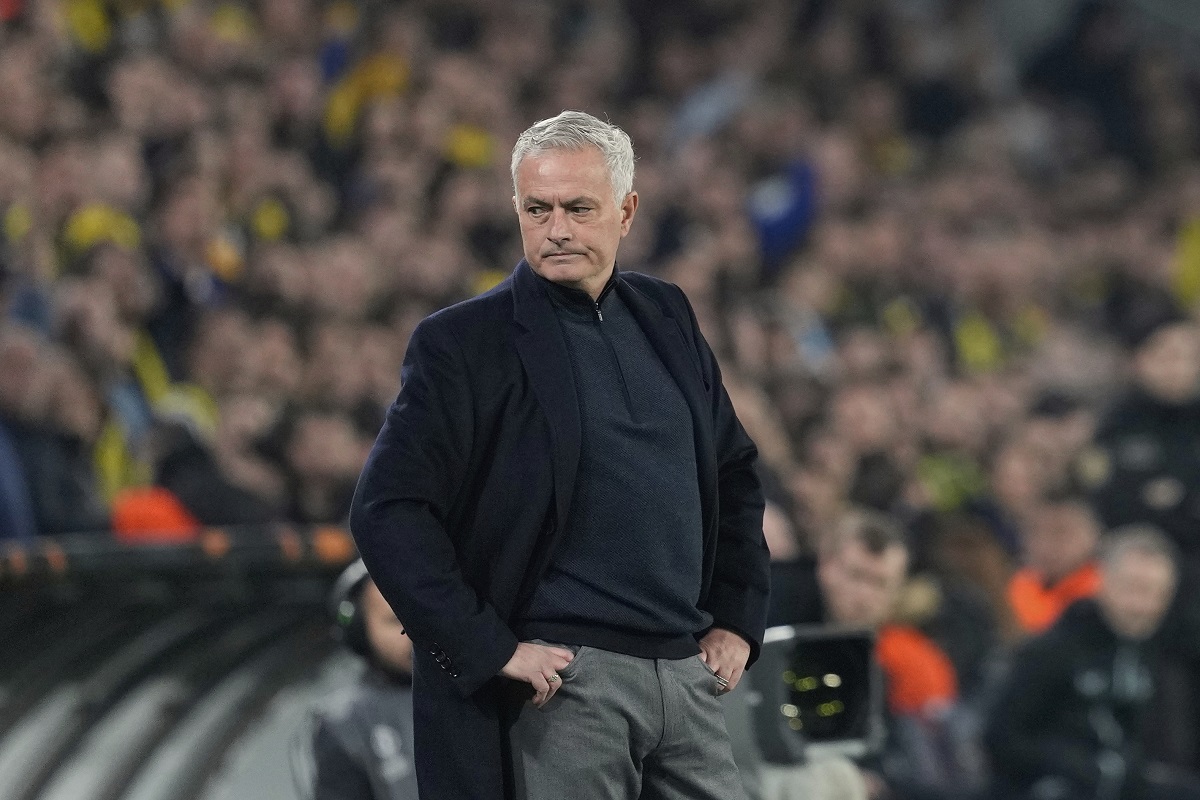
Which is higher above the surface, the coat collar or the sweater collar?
the sweater collar

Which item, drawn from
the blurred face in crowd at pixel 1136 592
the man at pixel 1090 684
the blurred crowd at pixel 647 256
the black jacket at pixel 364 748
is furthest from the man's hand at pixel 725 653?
the blurred face in crowd at pixel 1136 592

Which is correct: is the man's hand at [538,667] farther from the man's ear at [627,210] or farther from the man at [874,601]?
the man at [874,601]

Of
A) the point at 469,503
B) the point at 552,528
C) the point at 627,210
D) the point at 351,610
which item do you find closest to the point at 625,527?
the point at 552,528

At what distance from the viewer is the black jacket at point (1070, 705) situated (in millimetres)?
5098

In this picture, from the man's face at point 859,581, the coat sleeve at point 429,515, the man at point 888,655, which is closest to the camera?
the coat sleeve at point 429,515

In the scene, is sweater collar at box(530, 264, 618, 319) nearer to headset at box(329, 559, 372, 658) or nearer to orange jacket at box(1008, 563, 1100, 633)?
headset at box(329, 559, 372, 658)

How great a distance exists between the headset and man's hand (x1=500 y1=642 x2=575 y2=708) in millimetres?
1094

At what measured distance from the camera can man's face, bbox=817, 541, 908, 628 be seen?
440 cm

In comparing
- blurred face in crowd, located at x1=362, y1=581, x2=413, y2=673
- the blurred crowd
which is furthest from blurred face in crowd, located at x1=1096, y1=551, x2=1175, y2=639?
blurred face in crowd, located at x1=362, y1=581, x2=413, y2=673

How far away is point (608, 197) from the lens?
2.15m

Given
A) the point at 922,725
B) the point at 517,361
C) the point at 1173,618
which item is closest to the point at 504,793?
the point at 517,361

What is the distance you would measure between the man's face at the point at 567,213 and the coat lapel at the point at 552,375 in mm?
39

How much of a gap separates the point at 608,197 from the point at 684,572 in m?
0.47

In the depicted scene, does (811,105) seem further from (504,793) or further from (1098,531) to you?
(504,793)
